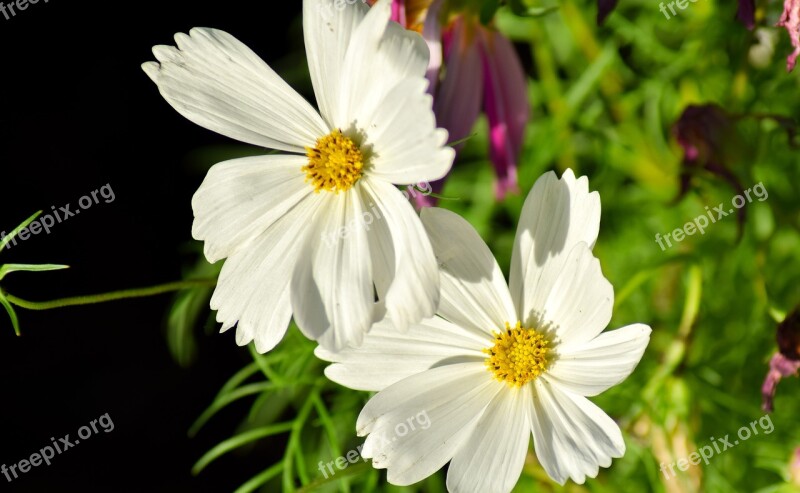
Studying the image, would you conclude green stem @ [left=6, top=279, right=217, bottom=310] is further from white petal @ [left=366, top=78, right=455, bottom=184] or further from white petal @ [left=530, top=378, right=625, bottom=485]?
white petal @ [left=530, top=378, right=625, bottom=485]

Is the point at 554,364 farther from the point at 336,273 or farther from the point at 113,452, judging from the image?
the point at 113,452

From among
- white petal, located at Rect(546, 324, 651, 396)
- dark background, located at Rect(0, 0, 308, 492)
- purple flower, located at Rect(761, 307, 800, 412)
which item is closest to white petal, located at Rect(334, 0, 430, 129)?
white petal, located at Rect(546, 324, 651, 396)

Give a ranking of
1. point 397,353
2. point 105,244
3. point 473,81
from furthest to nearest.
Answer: point 105,244 < point 473,81 < point 397,353

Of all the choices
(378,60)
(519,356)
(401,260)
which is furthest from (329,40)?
(519,356)

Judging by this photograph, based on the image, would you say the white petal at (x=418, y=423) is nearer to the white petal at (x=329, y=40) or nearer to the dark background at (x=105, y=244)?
the white petal at (x=329, y=40)

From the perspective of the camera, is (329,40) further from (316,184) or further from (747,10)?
(747,10)

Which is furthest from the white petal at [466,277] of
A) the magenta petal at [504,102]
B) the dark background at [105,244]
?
the dark background at [105,244]
